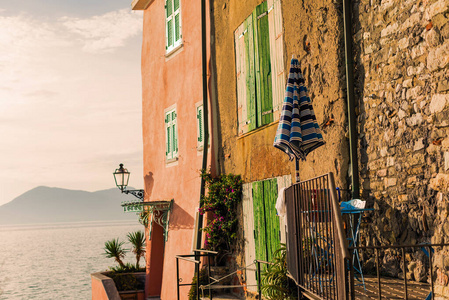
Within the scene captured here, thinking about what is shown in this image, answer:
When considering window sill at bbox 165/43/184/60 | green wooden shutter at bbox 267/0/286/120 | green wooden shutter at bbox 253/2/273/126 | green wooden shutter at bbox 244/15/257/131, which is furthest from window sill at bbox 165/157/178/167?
green wooden shutter at bbox 267/0/286/120

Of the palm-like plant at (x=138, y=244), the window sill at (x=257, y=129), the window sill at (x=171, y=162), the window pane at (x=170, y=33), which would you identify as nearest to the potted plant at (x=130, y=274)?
the palm-like plant at (x=138, y=244)

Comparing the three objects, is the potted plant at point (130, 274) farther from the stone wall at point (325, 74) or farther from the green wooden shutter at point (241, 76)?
the stone wall at point (325, 74)

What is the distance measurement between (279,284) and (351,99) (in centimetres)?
256

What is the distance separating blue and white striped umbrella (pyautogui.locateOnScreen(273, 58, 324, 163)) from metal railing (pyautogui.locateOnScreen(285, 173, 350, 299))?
20.9 inches

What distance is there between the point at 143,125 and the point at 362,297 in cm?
1180

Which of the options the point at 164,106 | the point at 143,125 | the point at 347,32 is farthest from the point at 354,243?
the point at 143,125

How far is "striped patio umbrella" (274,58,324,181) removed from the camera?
6766mm

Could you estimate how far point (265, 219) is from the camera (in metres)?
9.87

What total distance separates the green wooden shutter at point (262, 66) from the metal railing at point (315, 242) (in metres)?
3.06

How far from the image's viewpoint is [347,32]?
746cm

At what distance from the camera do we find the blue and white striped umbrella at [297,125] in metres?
6.77

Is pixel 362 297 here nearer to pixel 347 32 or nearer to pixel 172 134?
pixel 347 32

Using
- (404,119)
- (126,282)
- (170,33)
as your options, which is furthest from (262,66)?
(126,282)

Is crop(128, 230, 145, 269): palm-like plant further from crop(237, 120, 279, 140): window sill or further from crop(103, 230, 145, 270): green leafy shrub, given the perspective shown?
crop(237, 120, 279, 140): window sill
